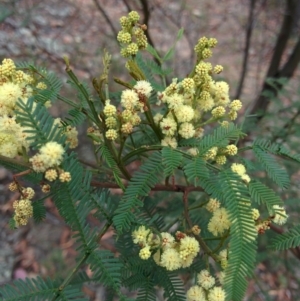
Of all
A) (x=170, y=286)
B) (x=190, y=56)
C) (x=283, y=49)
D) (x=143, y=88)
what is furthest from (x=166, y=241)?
(x=190, y=56)

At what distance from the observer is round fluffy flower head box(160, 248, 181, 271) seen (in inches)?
34.5

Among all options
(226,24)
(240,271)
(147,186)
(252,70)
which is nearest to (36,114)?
(147,186)

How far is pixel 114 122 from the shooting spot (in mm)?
856

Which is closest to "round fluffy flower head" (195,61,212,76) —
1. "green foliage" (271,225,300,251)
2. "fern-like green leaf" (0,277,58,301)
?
"green foliage" (271,225,300,251)

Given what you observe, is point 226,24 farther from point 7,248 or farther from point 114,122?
point 114,122

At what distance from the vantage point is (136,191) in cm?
89

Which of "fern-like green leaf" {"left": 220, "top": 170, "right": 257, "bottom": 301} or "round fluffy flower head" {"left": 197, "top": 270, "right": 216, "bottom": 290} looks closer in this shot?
"fern-like green leaf" {"left": 220, "top": 170, "right": 257, "bottom": 301}

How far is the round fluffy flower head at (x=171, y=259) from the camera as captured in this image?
88cm

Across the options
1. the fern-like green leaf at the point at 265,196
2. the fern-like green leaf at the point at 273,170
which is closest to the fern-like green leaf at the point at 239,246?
the fern-like green leaf at the point at 265,196

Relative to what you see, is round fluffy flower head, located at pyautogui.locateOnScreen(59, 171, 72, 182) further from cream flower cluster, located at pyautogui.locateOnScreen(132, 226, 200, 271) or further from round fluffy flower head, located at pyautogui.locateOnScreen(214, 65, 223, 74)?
round fluffy flower head, located at pyautogui.locateOnScreen(214, 65, 223, 74)

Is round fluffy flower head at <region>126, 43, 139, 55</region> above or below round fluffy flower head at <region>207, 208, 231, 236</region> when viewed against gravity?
above

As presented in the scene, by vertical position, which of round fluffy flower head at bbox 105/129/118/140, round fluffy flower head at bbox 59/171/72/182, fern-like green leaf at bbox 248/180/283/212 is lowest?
round fluffy flower head at bbox 59/171/72/182

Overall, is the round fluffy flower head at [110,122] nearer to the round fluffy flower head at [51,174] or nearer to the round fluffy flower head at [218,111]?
the round fluffy flower head at [51,174]

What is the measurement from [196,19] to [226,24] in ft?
1.16
